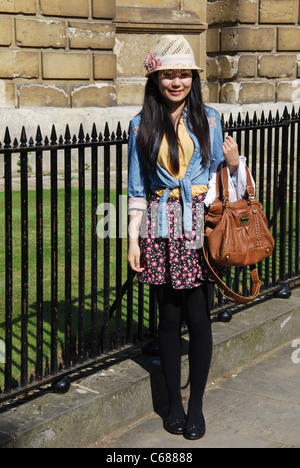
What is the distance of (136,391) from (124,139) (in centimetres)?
135

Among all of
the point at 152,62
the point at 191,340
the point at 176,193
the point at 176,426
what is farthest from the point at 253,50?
the point at 176,426

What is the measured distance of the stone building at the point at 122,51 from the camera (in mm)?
11492

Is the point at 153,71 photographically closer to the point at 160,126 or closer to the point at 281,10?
the point at 160,126

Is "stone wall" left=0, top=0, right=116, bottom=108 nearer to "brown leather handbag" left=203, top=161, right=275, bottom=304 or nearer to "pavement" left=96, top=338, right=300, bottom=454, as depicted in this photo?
"pavement" left=96, top=338, right=300, bottom=454

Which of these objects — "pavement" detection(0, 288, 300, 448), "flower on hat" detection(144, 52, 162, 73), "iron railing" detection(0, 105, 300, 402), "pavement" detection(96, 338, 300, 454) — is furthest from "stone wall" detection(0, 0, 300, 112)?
"flower on hat" detection(144, 52, 162, 73)

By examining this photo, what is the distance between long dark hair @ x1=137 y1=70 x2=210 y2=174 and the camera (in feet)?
12.8

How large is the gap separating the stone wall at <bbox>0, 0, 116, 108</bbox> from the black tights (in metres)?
8.04

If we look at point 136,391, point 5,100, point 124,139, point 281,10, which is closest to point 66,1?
point 5,100

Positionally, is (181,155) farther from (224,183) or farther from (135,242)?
(135,242)

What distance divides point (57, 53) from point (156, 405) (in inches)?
327

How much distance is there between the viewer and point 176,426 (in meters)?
4.06

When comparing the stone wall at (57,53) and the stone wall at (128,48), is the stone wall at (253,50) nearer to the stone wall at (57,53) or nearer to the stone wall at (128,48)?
the stone wall at (128,48)

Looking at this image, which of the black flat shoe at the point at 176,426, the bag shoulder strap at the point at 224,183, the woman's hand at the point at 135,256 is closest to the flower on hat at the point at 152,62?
the bag shoulder strap at the point at 224,183
